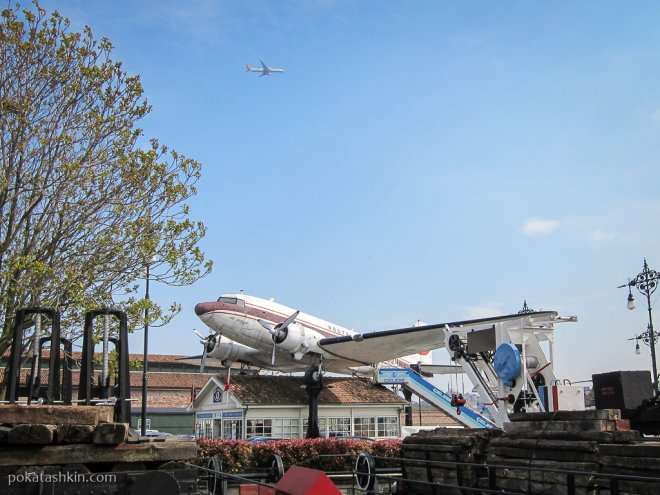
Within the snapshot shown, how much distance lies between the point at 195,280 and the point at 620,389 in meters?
9.58

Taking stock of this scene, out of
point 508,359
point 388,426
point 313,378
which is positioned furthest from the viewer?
point 388,426

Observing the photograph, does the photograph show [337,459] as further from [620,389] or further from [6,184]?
[6,184]

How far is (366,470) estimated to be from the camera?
40.7 ft

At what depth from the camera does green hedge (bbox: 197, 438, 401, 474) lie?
19.5m

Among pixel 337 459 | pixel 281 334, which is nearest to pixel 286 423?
pixel 281 334

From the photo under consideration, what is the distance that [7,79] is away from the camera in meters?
14.3

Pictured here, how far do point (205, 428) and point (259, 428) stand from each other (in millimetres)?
4933

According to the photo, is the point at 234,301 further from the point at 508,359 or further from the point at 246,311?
the point at 508,359

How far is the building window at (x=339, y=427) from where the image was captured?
32375 mm

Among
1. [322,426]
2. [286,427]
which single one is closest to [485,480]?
[286,427]

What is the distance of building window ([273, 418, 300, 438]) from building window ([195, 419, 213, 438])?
12.5 ft

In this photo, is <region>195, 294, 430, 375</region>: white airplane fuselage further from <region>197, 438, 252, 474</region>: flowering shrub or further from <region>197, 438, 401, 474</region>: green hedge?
<region>197, 438, 252, 474</region>: flowering shrub

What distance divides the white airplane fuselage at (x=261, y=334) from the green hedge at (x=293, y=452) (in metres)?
13.2

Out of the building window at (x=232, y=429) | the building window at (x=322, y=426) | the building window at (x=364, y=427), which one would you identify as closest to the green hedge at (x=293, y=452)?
the building window at (x=232, y=429)
